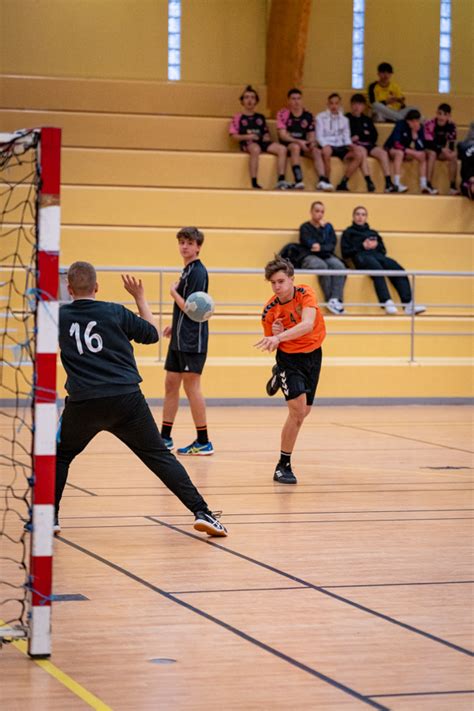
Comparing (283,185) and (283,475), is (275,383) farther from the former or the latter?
(283,185)

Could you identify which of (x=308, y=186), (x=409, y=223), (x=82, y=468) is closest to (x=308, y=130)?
(x=308, y=186)

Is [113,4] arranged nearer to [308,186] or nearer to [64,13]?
[64,13]

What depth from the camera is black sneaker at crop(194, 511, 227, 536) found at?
6383 mm

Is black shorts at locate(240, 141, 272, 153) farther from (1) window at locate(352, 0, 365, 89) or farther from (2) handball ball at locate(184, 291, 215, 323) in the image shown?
(2) handball ball at locate(184, 291, 215, 323)

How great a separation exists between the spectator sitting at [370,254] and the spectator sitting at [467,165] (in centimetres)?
194

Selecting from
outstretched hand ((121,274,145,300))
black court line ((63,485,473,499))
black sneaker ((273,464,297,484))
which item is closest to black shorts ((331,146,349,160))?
black sneaker ((273,464,297,484))

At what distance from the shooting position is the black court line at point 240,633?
12.9 ft

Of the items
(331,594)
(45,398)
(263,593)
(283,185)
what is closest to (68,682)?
(45,398)

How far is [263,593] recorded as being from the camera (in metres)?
5.30

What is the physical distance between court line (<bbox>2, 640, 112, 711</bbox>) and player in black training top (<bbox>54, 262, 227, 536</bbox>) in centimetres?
166

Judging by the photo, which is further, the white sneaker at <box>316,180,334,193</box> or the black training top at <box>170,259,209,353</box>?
the white sneaker at <box>316,180,334,193</box>

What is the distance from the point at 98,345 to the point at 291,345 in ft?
9.38

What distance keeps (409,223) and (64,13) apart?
625 centimetres

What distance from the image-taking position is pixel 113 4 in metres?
18.5
